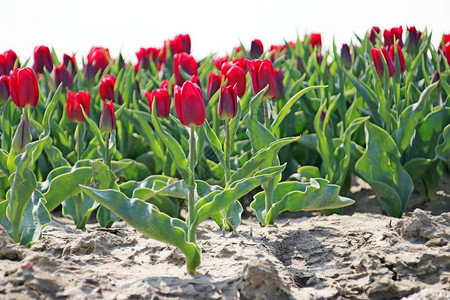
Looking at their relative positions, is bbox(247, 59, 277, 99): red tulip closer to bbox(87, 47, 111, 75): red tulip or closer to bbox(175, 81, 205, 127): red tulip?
bbox(175, 81, 205, 127): red tulip

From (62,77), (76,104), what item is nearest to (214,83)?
(76,104)

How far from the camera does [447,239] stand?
2598 mm

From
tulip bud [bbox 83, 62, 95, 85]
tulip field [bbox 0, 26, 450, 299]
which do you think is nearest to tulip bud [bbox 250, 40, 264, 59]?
tulip field [bbox 0, 26, 450, 299]

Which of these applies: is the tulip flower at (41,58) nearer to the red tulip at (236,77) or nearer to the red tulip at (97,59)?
the red tulip at (97,59)

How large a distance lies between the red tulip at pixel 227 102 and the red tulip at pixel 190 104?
34cm

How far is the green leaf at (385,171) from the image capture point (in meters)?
3.38

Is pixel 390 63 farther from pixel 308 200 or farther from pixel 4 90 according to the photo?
pixel 4 90

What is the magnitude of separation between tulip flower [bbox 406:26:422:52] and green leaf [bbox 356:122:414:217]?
1466 mm

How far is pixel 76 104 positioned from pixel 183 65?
0.95 metres

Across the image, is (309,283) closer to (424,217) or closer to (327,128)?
(424,217)

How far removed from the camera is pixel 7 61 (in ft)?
13.3

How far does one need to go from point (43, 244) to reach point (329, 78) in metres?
2.27

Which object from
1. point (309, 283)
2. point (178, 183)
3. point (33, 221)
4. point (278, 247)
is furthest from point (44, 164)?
point (309, 283)

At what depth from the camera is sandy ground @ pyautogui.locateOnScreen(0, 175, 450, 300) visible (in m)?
2.11
